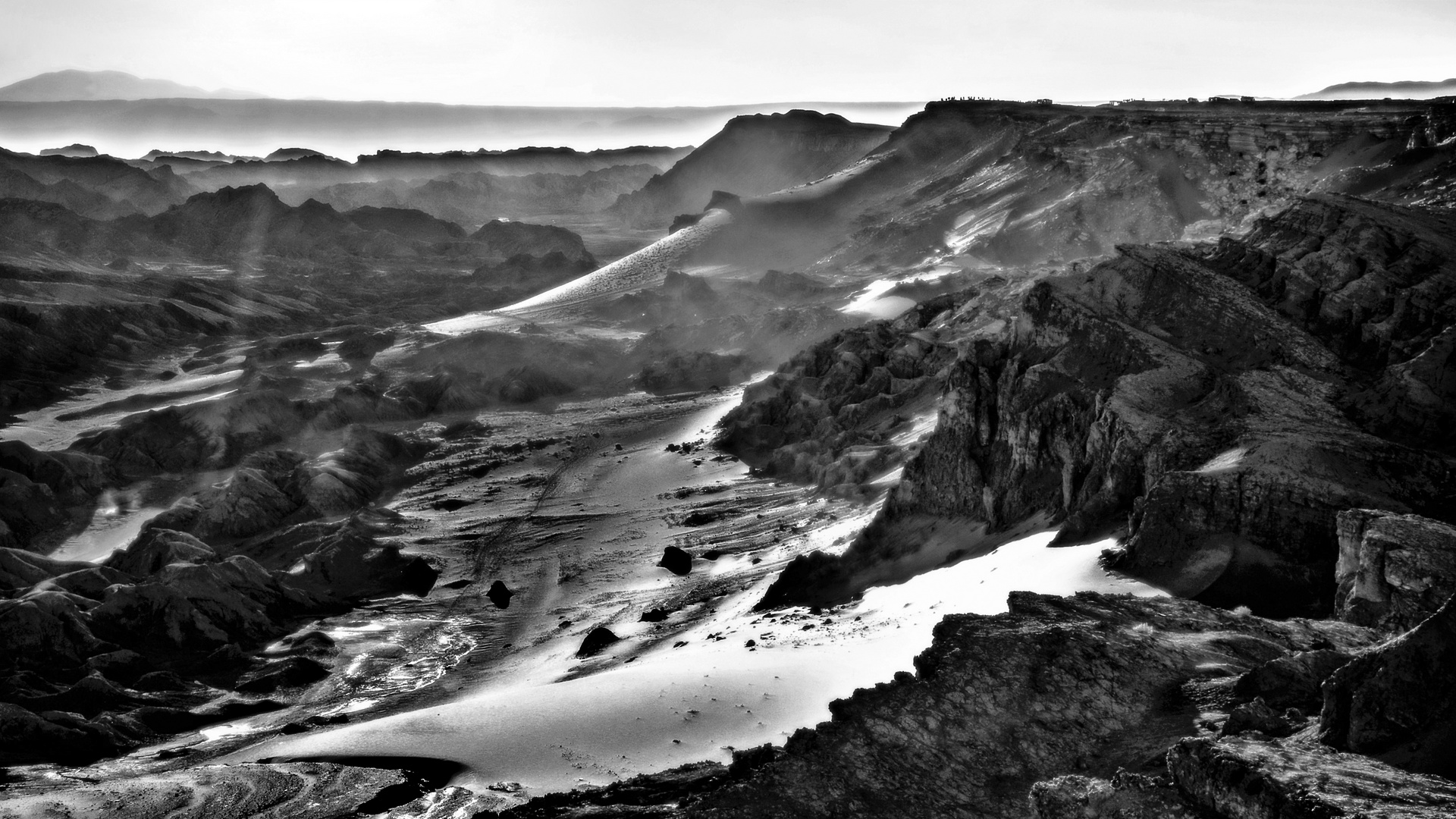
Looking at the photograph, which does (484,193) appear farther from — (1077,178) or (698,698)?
(698,698)

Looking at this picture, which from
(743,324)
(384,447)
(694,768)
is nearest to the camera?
(694,768)

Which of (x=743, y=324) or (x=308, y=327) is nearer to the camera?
(x=743, y=324)

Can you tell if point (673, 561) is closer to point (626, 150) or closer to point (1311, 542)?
point (1311, 542)

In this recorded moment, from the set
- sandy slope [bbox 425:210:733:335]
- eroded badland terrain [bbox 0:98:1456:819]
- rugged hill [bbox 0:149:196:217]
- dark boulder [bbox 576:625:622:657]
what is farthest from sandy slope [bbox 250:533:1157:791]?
rugged hill [bbox 0:149:196:217]

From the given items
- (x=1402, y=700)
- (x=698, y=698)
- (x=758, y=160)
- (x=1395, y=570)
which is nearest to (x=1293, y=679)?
(x=1402, y=700)

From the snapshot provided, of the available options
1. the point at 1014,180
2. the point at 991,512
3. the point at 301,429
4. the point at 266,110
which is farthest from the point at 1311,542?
the point at 266,110

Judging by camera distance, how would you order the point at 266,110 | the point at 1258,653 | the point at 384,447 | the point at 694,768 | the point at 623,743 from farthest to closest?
the point at 266,110 → the point at 384,447 → the point at 623,743 → the point at 694,768 → the point at 1258,653

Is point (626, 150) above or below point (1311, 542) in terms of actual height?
above
